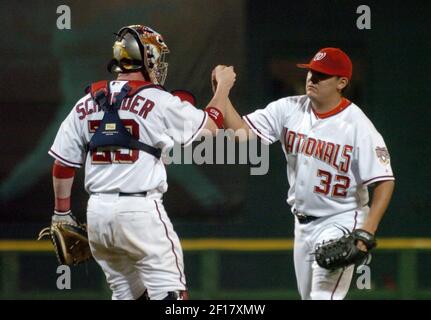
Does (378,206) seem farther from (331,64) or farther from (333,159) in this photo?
(331,64)

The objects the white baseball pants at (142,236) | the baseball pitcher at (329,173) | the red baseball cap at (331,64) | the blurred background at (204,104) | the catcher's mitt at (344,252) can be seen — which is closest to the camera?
the white baseball pants at (142,236)

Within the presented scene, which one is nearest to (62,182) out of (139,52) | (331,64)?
(139,52)

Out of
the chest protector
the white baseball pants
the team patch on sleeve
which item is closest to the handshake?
the chest protector

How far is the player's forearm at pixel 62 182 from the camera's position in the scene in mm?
4363

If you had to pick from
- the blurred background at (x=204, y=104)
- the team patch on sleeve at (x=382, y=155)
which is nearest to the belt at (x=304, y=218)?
the team patch on sleeve at (x=382, y=155)

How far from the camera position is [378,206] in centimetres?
426

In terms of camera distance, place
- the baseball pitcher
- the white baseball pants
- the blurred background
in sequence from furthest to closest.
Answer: the blurred background
the baseball pitcher
the white baseball pants

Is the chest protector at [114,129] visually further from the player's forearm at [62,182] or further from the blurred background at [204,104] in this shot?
the blurred background at [204,104]

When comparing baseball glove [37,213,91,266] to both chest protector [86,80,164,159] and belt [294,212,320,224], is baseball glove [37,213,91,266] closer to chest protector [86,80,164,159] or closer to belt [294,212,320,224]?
chest protector [86,80,164,159]

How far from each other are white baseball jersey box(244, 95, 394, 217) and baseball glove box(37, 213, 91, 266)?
0.94 m

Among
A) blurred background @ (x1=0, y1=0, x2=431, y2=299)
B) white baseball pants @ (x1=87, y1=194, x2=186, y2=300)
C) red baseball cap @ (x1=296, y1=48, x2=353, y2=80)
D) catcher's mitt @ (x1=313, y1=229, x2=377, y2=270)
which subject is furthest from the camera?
blurred background @ (x1=0, y1=0, x2=431, y2=299)

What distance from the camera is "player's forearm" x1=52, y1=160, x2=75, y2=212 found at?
4.36 m

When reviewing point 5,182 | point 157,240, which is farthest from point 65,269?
point 157,240

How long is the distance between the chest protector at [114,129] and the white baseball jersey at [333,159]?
700 millimetres
